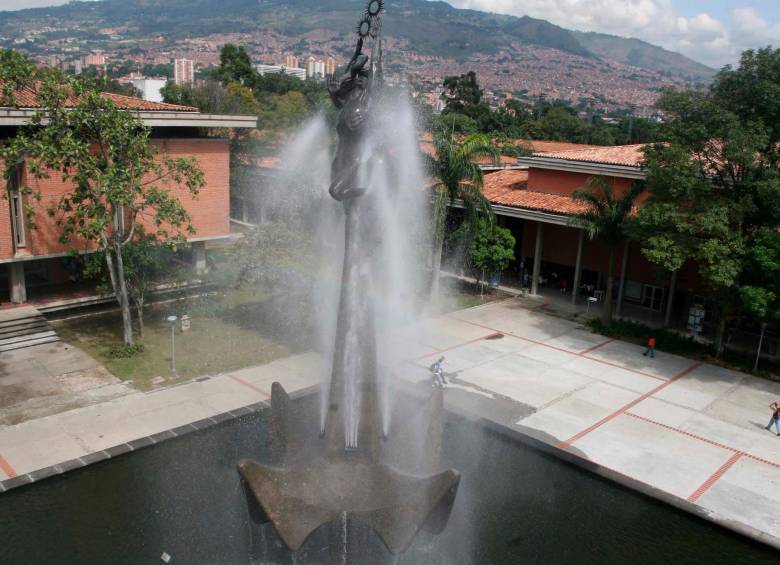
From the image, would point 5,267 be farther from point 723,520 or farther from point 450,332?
point 723,520

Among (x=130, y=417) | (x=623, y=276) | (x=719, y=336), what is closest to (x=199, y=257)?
(x=130, y=417)

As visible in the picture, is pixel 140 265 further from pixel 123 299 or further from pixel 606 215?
pixel 606 215

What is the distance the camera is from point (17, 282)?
74.0ft

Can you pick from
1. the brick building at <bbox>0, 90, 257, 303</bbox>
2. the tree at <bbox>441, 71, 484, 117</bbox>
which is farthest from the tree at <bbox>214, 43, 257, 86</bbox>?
the brick building at <bbox>0, 90, 257, 303</bbox>

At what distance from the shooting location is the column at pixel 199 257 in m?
28.2

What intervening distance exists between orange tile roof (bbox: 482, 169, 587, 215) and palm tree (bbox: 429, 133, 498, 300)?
8.05 feet

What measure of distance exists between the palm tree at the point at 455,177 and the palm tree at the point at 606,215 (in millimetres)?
4032

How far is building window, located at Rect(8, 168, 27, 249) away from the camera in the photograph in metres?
21.5

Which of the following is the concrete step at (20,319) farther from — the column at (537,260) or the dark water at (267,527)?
the column at (537,260)

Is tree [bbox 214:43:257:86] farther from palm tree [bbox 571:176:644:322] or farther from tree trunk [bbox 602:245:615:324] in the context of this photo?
tree trunk [bbox 602:245:615:324]

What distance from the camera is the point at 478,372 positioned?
20.1 metres

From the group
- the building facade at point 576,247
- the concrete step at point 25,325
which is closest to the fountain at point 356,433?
the concrete step at point 25,325

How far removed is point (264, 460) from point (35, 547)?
4465mm

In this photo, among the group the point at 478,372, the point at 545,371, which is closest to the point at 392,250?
the point at 478,372
